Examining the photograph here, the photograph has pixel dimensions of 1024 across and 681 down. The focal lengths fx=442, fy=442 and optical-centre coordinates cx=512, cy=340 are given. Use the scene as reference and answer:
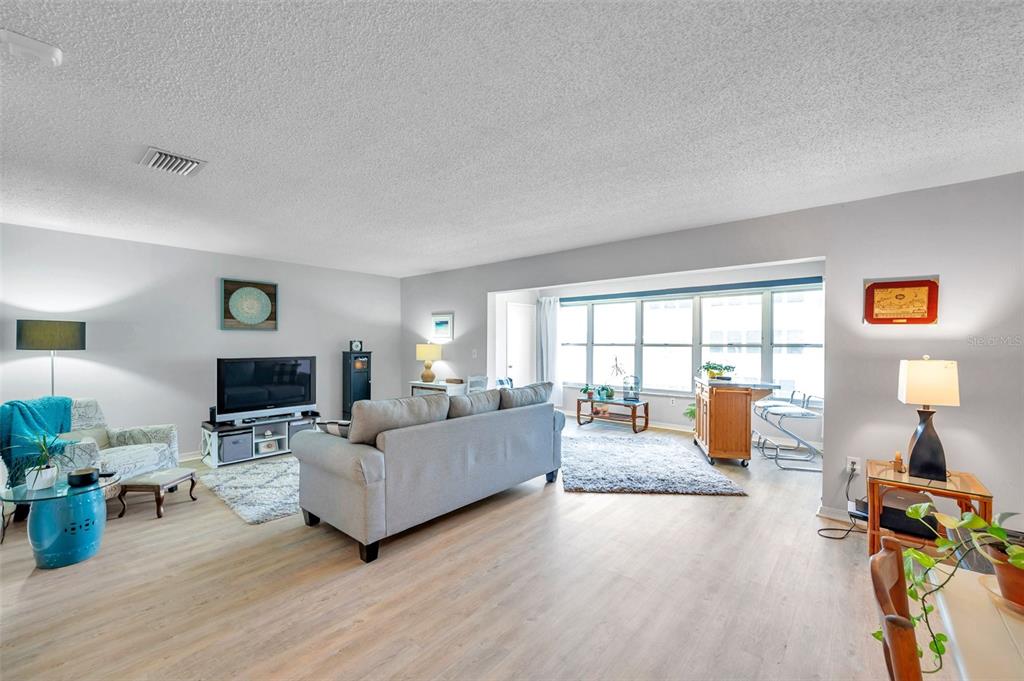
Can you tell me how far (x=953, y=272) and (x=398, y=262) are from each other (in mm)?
5444

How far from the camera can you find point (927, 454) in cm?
270

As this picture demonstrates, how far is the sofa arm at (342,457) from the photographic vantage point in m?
2.61

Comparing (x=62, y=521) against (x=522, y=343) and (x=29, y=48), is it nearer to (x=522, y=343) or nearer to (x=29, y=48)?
(x=29, y=48)

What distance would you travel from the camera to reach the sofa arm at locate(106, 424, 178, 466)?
3.89 meters

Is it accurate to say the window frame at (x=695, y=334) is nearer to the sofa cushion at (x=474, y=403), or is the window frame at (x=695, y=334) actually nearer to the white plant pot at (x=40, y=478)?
the sofa cushion at (x=474, y=403)

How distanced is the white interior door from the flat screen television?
10.5 ft

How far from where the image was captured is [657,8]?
1.45 meters

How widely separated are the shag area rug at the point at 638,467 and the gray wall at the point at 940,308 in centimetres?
102

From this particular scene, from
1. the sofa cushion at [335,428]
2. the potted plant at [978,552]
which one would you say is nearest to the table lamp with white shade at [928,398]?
the potted plant at [978,552]

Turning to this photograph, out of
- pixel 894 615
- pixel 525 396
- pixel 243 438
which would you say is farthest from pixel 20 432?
pixel 894 615

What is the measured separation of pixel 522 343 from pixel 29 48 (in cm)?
671

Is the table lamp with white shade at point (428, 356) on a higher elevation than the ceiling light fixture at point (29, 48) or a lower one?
lower

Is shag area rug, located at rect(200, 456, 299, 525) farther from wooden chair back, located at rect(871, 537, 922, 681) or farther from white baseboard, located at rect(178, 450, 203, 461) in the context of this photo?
wooden chair back, located at rect(871, 537, 922, 681)

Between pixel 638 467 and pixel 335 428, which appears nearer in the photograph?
pixel 335 428
